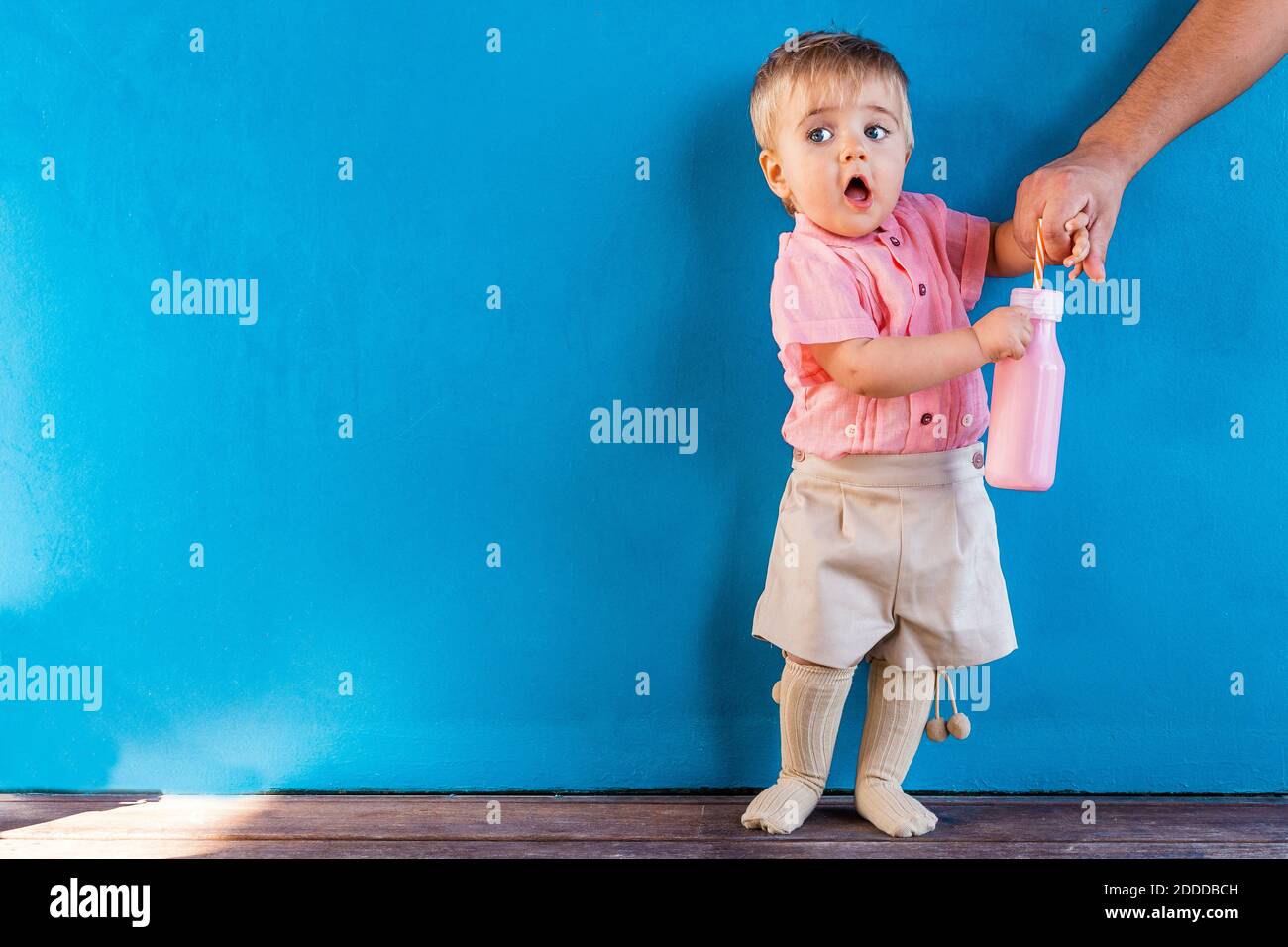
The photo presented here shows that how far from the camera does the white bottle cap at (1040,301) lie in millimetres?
1170

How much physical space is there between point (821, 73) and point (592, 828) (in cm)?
91

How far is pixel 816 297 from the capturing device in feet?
4.00

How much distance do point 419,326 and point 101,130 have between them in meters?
0.46

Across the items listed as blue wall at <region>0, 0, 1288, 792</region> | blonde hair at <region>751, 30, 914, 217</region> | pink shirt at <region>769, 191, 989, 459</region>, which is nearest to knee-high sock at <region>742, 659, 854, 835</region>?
blue wall at <region>0, 0, 1288, 792</region>

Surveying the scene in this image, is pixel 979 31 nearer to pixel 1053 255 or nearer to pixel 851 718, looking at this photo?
pixel 1053 255

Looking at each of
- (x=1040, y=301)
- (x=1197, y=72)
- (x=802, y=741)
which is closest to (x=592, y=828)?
(x=802, y=741)

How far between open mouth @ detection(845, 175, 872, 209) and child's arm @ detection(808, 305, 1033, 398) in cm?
15

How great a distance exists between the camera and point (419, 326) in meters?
1.42

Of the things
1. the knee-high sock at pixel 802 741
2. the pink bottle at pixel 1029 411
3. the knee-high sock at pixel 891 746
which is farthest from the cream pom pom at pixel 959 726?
the pink bottle at pixel 1029 411

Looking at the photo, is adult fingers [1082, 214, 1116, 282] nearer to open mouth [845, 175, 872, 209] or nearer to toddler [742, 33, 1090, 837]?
toddler [742, 33, 1090, 837]

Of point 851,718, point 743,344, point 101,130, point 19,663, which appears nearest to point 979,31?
point 743,344

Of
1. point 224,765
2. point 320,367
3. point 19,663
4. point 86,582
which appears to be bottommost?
point 224,765

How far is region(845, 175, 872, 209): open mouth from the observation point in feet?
4.03

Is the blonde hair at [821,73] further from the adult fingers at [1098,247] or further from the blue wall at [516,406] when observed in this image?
the adult fingers at [1098,247]
